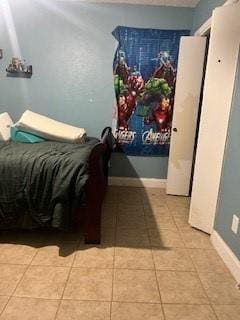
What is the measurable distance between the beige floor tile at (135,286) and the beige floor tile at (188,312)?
0.11 metres

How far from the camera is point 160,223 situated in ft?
9.36

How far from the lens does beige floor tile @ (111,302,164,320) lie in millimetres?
1612

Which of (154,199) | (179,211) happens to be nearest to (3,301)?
(179,211)

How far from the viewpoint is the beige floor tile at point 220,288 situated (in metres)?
1.79

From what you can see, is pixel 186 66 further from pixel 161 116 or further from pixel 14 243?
pixel 14 243

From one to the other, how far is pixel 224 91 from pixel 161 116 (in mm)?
1411

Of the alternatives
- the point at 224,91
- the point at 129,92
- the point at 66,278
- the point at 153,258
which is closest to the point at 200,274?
the point at 153,258

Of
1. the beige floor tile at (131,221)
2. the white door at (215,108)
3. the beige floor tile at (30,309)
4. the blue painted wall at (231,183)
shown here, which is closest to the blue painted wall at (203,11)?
the white door at (215,108)

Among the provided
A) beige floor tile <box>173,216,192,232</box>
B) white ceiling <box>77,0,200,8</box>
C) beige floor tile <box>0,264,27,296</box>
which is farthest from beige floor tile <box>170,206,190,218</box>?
white ceiling <box>77,0,200,8</box>

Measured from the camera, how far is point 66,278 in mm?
1931

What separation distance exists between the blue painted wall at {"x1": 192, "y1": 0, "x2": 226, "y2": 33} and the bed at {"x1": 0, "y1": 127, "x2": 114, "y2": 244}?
6.06ft

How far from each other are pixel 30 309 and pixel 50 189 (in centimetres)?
84

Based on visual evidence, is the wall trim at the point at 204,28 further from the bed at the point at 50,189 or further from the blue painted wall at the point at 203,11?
the bed at the point at 50,189

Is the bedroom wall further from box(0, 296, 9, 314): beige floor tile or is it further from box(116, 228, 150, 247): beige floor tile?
box(0, 296, 9, 314): beige floor tile
